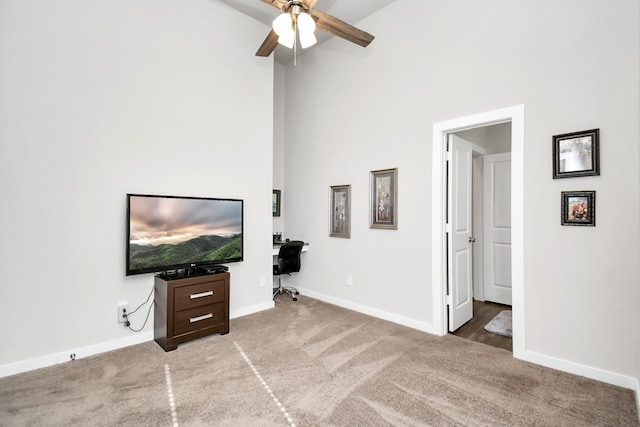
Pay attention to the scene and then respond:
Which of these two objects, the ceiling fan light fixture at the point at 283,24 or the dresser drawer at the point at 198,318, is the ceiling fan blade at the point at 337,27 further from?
the dresser drawer at the point at 198,318

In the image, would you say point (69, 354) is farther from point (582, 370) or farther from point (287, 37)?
point (582, 370)

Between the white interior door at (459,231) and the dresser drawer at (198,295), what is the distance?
2368 millimetres

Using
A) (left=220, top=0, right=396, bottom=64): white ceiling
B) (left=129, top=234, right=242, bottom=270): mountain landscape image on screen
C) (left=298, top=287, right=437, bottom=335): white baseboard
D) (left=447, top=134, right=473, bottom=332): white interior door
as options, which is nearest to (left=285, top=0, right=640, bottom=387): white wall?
(left=298, top=287, right=437, bottom=335): white baseboard

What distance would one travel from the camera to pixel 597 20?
225 centimetres

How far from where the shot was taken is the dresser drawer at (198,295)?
9.16 feet

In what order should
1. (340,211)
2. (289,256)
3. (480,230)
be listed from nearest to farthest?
1. (340,211)
2. (289,256)
3. (480,230)

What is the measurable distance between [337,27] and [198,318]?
2.89 meters

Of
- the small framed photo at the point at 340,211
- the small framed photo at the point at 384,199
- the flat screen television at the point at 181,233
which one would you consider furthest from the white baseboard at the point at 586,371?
the flat screen television at the point at 181,233

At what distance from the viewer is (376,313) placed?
12.0ft

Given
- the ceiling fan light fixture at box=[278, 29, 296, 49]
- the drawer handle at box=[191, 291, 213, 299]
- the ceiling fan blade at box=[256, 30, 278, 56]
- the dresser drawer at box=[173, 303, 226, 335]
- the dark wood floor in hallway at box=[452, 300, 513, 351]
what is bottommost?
the dark wood floor in hallway at box=[452, 300, 513, 351]

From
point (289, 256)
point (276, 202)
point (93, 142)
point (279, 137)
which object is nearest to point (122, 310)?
point (93, 142)

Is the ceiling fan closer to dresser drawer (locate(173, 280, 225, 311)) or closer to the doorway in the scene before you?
the doorway

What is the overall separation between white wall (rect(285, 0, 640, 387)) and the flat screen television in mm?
1388

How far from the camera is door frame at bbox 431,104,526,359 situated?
8.46ft
